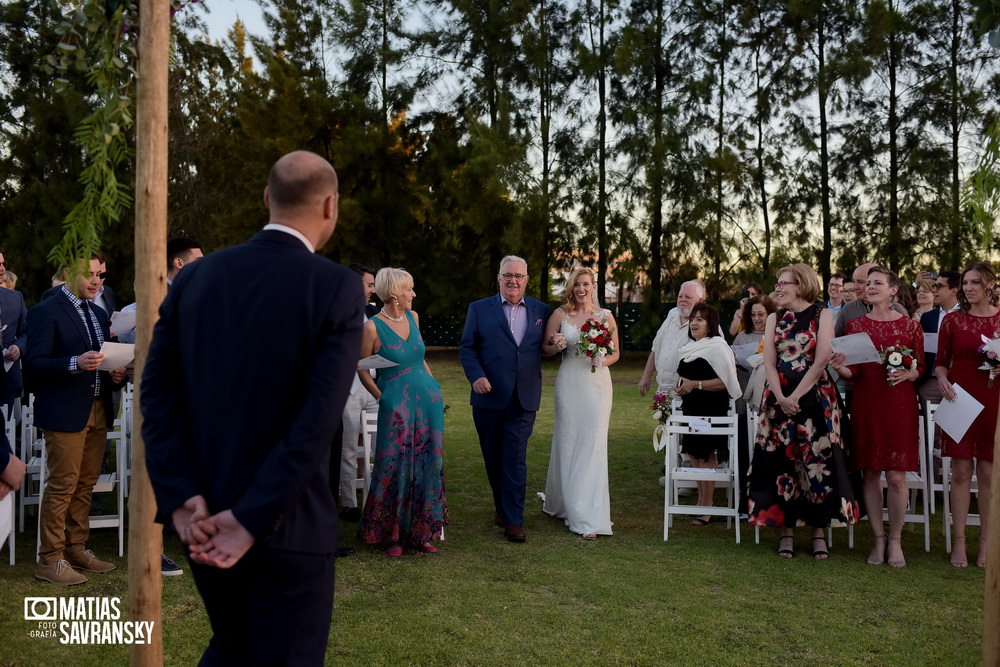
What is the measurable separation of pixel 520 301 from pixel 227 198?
2520cm

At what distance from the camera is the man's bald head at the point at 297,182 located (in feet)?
8.54

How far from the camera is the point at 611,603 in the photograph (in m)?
5.35

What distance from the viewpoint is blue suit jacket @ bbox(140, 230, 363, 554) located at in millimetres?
2418

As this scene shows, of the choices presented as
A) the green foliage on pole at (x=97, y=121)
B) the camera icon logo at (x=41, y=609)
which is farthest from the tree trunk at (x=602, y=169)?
the green foliage on pole at (x=97, y=121)

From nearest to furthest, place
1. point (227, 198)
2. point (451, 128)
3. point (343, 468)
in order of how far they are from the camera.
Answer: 1. point (343, 468)
2. point (451, 128)
3. point (227, 198)

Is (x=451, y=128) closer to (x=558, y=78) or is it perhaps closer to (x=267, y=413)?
(x=558, y=78)

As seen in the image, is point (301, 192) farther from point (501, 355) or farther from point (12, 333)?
point (12, 333)

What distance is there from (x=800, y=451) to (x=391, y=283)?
10.8 feet

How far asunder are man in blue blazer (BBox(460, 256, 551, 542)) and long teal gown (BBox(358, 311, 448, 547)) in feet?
1.97

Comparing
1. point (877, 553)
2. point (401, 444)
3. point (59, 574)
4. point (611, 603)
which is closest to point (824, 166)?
point (877, 553)

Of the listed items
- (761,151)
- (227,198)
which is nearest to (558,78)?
(761,151)

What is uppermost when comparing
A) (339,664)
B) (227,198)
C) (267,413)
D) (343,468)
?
(227,198)

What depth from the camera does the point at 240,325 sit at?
2443 mm

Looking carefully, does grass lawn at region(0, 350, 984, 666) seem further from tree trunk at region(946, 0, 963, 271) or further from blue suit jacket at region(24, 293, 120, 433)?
tree trunk at region(946, 0, 963, 271)
